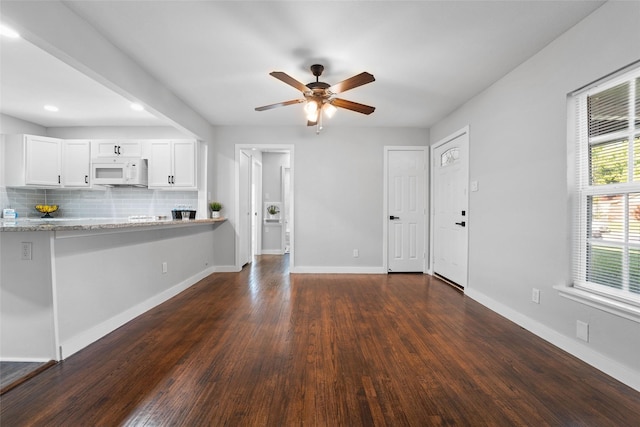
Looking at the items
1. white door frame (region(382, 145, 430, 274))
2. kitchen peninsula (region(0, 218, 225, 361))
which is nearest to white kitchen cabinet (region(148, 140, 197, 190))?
kitchen peninsula (region(0, 218, 225, 361))

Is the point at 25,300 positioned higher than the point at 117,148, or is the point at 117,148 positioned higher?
the point at 117,148

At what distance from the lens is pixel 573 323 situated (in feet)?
6.95

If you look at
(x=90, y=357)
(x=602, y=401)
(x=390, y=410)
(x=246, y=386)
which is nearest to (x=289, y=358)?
(x=246, y=386)

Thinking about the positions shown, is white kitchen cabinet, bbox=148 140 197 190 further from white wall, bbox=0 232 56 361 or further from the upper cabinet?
white wall, bbox=0 232 56 361

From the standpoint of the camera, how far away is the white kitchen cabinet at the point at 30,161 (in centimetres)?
A: 431

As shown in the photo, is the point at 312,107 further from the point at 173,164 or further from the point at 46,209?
the point at 46,209

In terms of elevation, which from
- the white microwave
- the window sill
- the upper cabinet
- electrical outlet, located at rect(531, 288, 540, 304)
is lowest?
electrical outlet, located at rect(531, 288, 540, 304)

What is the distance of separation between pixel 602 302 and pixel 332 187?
11.5 feet

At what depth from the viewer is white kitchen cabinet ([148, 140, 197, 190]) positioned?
446 centimetres

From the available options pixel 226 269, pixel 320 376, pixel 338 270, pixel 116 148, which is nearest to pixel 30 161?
pixel 116 148

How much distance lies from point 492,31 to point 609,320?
87.3 inches

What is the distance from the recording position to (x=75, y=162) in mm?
4641

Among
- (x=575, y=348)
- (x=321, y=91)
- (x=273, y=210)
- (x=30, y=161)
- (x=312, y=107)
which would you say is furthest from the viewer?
(x=273, y=210)

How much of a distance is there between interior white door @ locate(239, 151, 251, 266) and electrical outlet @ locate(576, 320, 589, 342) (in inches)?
170
